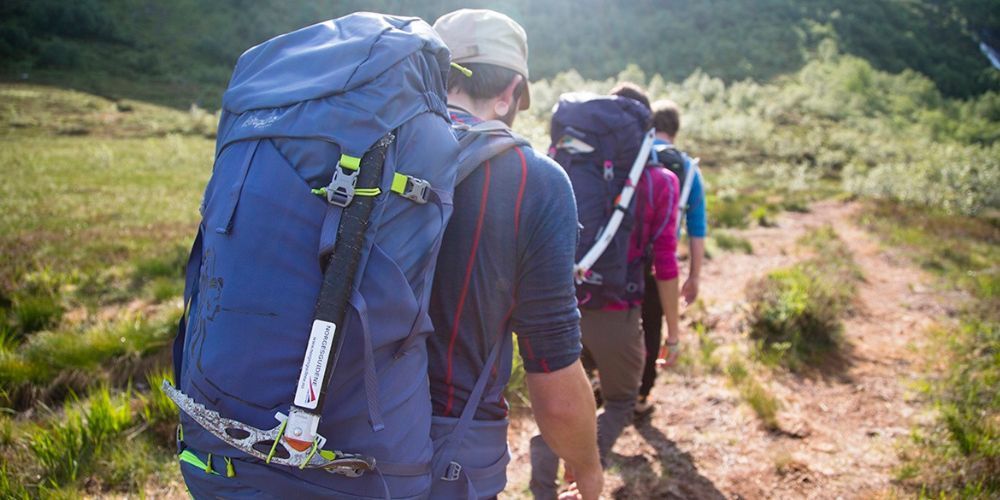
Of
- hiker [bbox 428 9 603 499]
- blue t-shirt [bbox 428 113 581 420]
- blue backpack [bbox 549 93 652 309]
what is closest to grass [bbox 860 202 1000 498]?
blue backpack [bbox 549 93 652 309]

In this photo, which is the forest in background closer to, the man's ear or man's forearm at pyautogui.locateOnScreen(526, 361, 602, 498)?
the man's ear

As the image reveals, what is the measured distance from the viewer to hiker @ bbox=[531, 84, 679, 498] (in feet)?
9.09

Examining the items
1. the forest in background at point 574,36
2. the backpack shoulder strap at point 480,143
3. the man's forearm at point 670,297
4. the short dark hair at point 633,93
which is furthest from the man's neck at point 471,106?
the forest in background at point 574,36

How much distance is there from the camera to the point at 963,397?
428 cm

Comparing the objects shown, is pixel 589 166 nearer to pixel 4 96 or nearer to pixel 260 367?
pixel 260 367

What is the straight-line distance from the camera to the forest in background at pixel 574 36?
173ft

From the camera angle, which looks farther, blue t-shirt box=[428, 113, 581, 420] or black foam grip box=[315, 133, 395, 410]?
blue t-shirt box=[428, 113, 581, 420]

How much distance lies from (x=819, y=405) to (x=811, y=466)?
1.00m

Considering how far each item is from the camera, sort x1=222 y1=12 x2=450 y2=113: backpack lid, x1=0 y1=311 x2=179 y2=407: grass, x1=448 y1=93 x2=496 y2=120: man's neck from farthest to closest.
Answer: x1=0 y1=311 x2=179 y2=407: grass → x1=448 y1=93 x2=496 y2=120: man's neck → x1=222 y1=12 x2=450 y2=113: backpack lid

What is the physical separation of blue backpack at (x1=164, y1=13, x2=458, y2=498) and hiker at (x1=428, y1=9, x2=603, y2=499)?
19 cm

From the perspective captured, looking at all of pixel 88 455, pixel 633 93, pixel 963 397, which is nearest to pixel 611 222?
pixel 633 93

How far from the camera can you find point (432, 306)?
1515mm

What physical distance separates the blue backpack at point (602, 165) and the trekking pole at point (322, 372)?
1.71m

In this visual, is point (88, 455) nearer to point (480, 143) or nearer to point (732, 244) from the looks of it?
point (480, 143)
